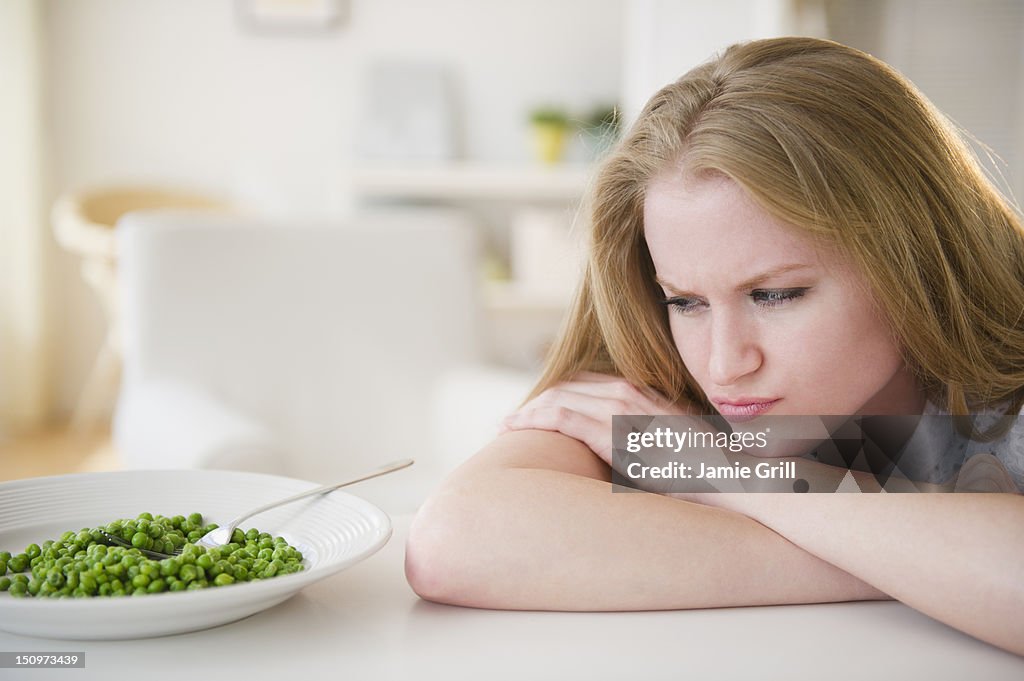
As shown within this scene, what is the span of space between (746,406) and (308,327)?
1.35 metres

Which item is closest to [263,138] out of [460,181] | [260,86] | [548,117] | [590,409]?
[260,86]

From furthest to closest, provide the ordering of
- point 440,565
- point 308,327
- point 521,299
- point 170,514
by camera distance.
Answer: point 521,299 → point 308,327 → point 170,514 → point 440,565

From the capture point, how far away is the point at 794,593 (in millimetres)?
797

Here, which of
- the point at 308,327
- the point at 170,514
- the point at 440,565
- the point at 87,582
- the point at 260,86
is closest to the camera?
the point at 87,582

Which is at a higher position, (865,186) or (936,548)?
(865,186)

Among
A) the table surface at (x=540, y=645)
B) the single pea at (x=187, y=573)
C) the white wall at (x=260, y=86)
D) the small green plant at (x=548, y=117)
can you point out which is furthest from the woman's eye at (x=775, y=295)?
the white wall at (x=260, y=86)

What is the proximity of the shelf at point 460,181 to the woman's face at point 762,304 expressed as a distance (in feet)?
12.0

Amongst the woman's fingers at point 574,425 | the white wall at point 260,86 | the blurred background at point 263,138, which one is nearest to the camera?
the woman's fingers at point 574,425

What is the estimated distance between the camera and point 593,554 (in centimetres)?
77

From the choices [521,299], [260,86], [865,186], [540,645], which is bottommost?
[521,299]

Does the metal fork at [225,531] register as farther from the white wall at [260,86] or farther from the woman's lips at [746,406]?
the white wall at [260,86]

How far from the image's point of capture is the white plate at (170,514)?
2.10ft

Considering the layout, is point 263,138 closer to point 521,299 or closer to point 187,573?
point 521,299

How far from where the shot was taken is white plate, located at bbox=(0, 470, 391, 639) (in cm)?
64
